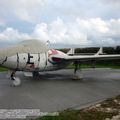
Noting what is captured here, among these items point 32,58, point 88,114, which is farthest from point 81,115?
point 32,58

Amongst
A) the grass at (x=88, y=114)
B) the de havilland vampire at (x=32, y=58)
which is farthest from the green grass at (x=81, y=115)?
the de havilland vampire at (x=32, y=58)

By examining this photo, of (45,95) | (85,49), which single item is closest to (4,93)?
(45,95)

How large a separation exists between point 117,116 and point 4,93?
5.40 metres

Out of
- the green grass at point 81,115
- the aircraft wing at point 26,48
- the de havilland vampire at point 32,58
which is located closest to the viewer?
the green grass at point 81,115

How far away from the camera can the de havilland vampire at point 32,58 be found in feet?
45.8

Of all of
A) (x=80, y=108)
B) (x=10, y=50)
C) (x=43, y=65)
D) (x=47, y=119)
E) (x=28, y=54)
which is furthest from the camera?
(x=43, y=65)

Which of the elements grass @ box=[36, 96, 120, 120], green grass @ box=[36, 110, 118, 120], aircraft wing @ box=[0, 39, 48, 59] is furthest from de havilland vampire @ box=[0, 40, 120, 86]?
green grass @ box=[36, 110, 118, 120]

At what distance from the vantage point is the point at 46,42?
16500mm

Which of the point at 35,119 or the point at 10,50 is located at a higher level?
the point at 10,50

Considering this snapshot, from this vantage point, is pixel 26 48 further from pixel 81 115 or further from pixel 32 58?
pixel 81 115

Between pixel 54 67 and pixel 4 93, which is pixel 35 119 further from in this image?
pixel 54 67

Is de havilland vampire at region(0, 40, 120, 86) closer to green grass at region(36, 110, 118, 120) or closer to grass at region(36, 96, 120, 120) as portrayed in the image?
grass at region(36, 96, 120, 120)

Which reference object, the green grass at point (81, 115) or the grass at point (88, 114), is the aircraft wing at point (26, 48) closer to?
the grass at point (88, 114)

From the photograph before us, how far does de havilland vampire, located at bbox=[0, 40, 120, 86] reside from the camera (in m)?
14.0
